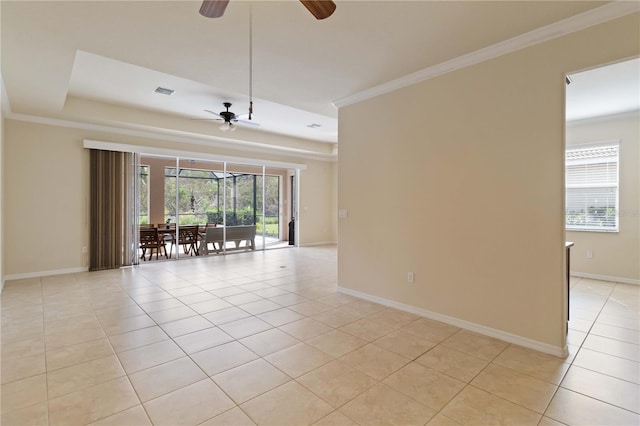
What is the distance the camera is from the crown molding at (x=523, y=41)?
239 centimetres

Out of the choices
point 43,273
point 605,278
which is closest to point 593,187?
point 605,278

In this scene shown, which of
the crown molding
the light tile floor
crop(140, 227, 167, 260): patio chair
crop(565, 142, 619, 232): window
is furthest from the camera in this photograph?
crop(140, 227, 167, 260): patio chair

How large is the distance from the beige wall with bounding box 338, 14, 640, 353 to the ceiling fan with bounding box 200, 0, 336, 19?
78.6 inches

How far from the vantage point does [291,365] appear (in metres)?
2.52

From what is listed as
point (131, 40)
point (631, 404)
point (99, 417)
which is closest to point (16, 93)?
point (131, 40)

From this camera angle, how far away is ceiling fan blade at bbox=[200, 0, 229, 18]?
183 centimetres

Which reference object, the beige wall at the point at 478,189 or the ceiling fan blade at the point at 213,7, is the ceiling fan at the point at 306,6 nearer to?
the ceiling fan blade at the point at 213,7

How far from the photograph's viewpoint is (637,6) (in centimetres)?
231

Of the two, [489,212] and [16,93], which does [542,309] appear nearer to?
[489,212]

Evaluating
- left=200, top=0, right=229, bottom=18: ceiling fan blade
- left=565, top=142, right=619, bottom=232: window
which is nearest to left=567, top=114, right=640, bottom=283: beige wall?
left=565, top=142, right=619, bottom=232: window

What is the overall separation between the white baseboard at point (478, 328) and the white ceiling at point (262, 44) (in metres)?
2.80

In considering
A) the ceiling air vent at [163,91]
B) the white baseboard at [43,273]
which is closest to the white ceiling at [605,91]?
the ceiling air vent at [163,91]

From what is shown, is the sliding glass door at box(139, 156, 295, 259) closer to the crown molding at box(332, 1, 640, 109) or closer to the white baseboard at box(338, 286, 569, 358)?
the white baseboard at box(338, 286, 569, 358)

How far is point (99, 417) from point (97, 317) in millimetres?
2068
